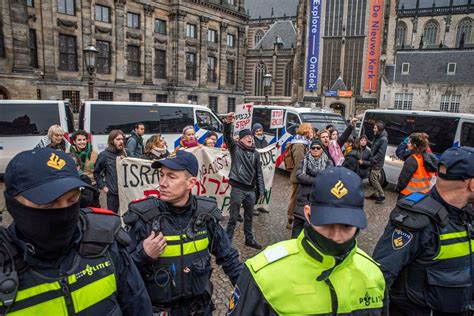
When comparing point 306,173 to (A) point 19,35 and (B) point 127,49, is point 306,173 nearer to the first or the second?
(A) point 19,35

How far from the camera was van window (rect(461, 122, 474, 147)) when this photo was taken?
951 centimetres

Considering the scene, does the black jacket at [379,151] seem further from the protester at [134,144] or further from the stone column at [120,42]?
the stone column at [120,42]

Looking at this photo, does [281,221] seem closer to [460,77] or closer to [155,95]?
[155,95]

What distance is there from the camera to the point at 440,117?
1034 cm

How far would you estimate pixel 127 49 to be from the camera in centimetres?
2627

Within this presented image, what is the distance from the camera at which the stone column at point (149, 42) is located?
26.9m

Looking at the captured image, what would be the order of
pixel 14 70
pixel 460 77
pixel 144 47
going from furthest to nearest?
pixel 460 77 < pixel 144 47 < pixel 14 70

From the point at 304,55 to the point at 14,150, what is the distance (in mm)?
41062

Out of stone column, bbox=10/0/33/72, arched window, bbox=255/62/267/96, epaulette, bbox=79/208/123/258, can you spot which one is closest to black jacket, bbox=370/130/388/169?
epaulette, bbox=79/208/123/258

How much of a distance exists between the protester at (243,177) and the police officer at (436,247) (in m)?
3.30

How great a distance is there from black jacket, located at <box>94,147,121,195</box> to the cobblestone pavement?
7.34 ft

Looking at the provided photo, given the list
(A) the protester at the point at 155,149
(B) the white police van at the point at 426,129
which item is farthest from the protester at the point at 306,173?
(B) the white police van at the point at 426,129

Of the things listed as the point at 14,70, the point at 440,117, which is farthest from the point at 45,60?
the point at 440,117

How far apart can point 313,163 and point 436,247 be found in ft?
10.4
